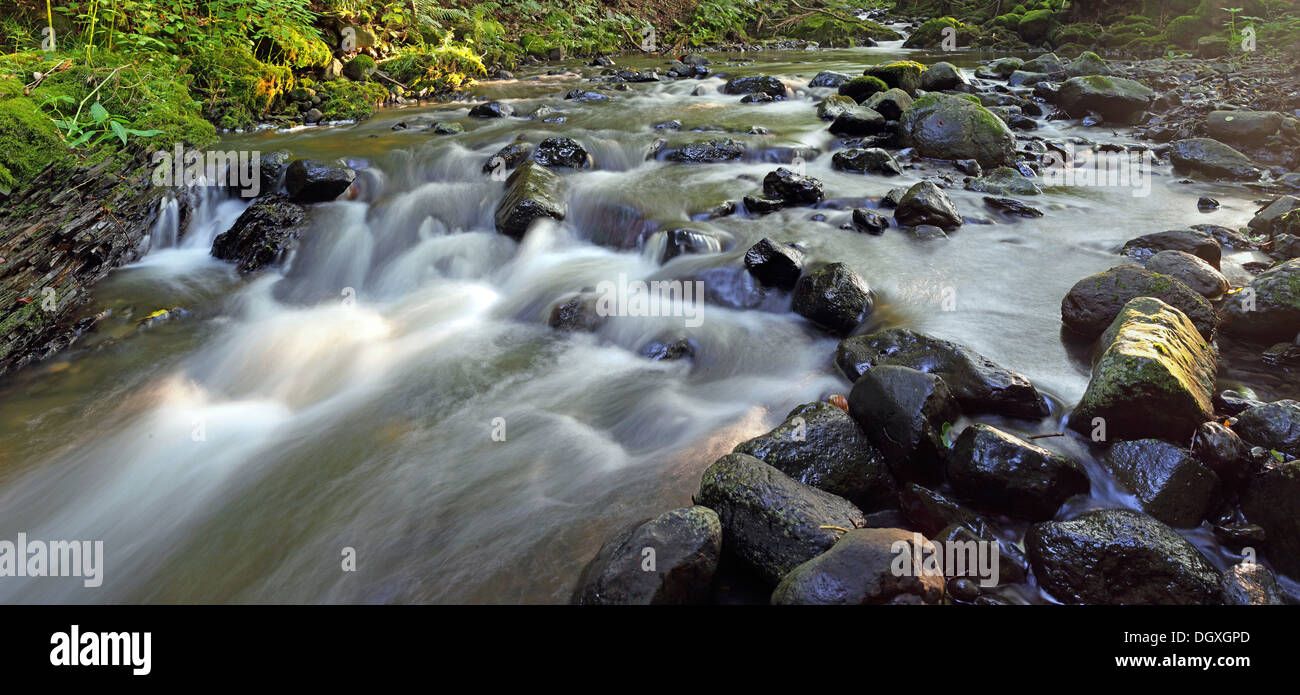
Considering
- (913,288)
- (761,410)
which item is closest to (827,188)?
(913,288)

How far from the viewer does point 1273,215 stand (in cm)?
633

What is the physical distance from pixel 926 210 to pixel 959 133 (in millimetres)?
3187

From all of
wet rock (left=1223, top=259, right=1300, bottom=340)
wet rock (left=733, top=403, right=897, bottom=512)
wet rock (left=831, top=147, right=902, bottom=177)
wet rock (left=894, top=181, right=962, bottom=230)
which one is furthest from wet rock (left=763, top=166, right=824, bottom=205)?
wet rock (left=733, top=403, right=897, bottom=512)

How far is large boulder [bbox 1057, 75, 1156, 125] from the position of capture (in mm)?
11719

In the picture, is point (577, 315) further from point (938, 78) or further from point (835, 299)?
point (938, 78)

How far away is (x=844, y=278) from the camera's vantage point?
531 cm

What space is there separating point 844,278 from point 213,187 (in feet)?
24.4

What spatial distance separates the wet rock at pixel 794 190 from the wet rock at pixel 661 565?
231 inches

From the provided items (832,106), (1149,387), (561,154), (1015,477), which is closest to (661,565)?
(1015,477)

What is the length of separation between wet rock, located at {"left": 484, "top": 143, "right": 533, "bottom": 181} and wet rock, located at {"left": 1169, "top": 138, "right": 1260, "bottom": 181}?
967 cm

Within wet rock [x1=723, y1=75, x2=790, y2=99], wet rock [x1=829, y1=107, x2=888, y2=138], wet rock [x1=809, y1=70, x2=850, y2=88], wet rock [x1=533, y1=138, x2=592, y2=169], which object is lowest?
wet rock [x1=533, y1=138, x2=592, y2=169]

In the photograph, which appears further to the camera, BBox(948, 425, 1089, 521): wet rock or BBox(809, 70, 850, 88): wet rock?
BBox(809, 70, 850, 88): wet rock

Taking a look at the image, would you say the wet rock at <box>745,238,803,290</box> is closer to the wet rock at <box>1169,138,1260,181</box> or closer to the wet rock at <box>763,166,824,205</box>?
the wet rock at <box>763,166,824,205</box>
